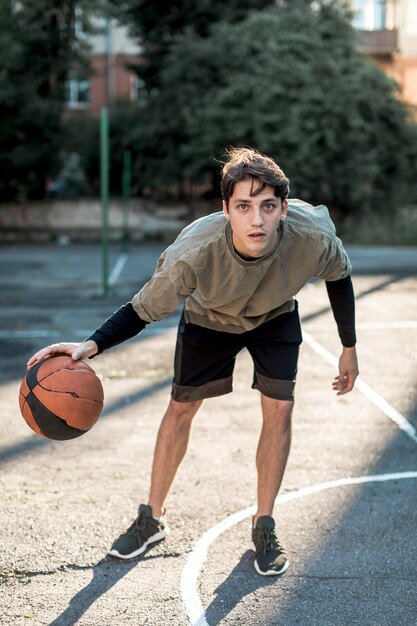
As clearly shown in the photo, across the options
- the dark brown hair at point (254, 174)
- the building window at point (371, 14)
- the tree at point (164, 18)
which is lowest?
the dark brown hair at point (254, 174)

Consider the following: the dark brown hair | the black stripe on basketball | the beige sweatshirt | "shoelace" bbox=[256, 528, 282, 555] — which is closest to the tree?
the beige sweatshirt

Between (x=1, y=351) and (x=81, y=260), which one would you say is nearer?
(x=1, y=351)

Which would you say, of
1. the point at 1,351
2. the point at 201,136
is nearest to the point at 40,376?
the point at 1,351

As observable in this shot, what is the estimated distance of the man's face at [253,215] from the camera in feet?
11.5

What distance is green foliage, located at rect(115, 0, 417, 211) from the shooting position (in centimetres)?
2384

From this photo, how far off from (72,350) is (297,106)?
21.0 m

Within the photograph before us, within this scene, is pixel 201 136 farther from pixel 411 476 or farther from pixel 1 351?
pixel 411 476

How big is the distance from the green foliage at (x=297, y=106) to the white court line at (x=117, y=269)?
5.91m

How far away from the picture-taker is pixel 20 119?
25.7 metres

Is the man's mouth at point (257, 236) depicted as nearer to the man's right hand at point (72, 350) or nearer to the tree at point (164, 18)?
the man's right hand at point (72, 350)

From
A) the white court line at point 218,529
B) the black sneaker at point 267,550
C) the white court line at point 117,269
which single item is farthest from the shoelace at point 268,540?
the white court line at point 117,269

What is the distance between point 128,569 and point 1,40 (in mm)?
23254

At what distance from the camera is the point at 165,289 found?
3680 millimetres

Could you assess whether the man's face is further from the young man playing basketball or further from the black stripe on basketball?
the black stripe on basketball
